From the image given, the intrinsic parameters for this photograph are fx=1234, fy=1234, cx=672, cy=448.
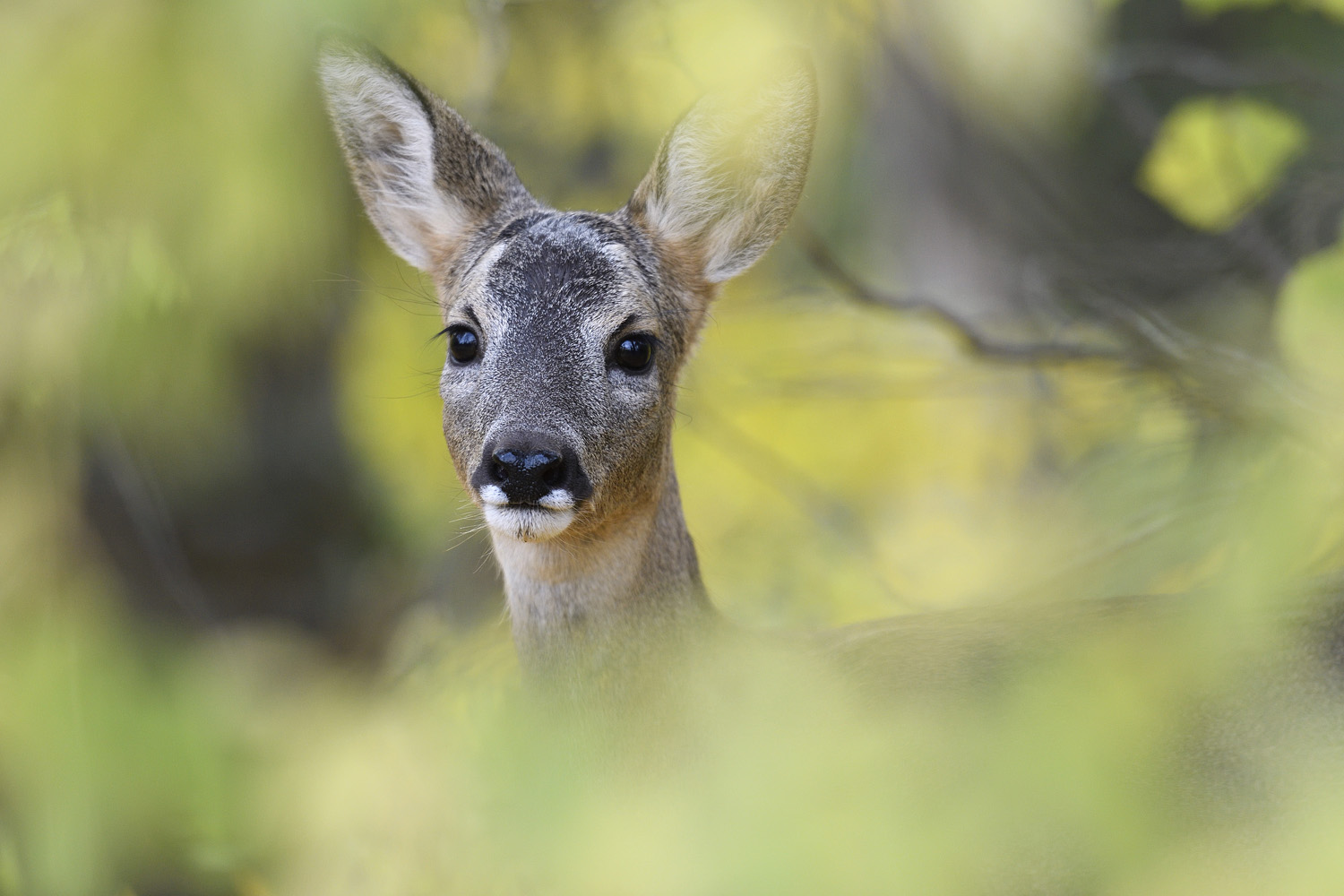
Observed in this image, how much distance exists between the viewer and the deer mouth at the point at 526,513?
89.1 inches

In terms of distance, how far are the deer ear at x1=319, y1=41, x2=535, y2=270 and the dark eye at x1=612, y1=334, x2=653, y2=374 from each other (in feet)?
1.67

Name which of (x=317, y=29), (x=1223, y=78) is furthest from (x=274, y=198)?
(x=1223, y=78)

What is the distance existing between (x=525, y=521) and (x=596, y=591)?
13.4 inches

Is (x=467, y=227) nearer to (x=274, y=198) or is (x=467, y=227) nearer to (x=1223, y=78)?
(x=274, y=198)

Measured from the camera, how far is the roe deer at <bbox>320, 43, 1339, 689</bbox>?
237cm

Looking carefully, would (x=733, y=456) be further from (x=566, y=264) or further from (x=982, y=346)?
(x=566, y=264)

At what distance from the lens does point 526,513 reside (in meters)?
2.27

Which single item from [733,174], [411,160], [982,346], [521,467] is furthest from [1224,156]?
[521,467]

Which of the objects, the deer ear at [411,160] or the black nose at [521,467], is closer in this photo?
the black nose at [521,467]

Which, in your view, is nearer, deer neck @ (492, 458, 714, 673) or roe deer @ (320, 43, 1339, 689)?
roe deer @ (320, 43, 1339, 689)

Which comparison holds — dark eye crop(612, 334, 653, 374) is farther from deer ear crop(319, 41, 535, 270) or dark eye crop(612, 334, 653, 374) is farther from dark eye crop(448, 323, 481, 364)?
deer ear crop(319, 41, 535, 270)

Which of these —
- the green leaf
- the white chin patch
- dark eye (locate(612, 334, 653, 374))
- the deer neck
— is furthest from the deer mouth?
the green leaf

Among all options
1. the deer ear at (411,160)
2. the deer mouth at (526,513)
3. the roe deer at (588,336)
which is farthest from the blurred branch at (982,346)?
the deer mouth at (526,513)

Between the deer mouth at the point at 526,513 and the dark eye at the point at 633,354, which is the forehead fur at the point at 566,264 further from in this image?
the deer mouth at the point at 526,513
